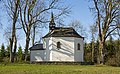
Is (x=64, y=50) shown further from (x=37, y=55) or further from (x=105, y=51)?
(x=105, y=51)

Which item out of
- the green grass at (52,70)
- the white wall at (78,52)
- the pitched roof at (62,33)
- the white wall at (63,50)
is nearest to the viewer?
the green grass at (52,70)

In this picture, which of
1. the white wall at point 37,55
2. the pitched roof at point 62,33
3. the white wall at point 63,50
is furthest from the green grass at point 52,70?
the white wall at point 37,55

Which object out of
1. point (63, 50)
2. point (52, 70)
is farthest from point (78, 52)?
point (52, 70)

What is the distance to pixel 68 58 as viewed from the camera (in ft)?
169

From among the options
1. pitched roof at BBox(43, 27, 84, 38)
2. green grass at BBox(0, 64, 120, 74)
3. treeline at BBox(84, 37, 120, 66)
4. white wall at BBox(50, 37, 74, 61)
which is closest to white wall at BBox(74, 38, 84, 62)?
white wall at BBox(50, 37, 74, 61)

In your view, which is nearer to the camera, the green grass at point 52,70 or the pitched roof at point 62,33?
the green grass at point 52,70

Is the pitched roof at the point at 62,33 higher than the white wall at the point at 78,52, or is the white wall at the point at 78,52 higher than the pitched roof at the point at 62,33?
the pitched roof at the point at 62,33

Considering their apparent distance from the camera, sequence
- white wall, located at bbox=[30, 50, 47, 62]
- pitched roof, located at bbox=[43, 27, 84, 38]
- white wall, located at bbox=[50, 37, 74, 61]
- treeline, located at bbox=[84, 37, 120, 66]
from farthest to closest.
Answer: treeline, located at bbox=[84, 37, 120, 66]
white wall, located at bbox=[30, 50, 47, 62]
pitched roof, located at bbox=[43, 27, 84, 38]
white wall, located at bbox=[50, 37, 74, 61]

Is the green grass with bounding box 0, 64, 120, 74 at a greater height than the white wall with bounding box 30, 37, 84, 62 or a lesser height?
lesser

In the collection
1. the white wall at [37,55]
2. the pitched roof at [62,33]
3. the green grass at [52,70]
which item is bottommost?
the green grass at [52,70]

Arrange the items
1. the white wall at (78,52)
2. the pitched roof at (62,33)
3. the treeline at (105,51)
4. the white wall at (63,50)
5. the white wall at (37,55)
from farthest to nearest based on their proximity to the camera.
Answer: the treeline at (105,51), the white wall at (37,55), the pitched roof at (62,33), the white wall at (78,52), the white wall at (63,50)

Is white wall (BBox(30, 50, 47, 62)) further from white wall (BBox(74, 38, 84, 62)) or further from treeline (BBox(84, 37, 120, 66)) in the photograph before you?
treeline (BBox(84, 37, 120, 66))

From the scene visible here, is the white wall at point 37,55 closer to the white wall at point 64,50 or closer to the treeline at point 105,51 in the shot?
the white wall at point 64,50

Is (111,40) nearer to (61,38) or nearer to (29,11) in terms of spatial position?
(61,38)
